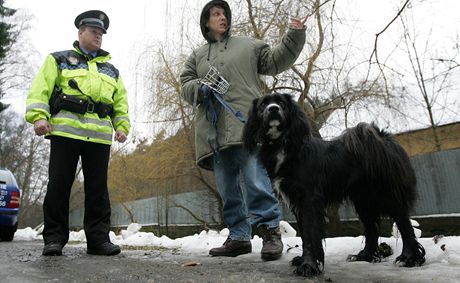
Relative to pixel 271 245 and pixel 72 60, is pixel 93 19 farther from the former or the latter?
pixel 271 245

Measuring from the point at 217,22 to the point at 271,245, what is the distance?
219cm

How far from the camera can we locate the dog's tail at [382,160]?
9.86 feet

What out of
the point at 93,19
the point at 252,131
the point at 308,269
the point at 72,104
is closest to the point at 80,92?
the point at 72,104

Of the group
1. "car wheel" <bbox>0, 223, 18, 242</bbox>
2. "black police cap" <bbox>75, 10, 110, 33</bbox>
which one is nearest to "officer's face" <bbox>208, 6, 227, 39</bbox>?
"black police cap" <bbox>75, 10, 110, 33</bbox>

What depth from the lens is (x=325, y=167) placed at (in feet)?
9.77

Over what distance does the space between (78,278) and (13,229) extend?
6.82 m

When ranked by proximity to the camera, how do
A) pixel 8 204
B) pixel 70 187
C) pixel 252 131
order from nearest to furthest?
pixel 252 131 → pixel 70 187 → pixel 8 204

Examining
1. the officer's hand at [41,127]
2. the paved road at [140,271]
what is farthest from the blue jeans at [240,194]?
the officer's hand at [41,127]

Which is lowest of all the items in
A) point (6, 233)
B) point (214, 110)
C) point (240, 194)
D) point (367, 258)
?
point (367, 258)

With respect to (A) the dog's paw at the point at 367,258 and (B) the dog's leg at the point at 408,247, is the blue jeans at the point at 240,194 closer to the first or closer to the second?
(A) the dog's paw at the point at 367,258

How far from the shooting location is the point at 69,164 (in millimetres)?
3789

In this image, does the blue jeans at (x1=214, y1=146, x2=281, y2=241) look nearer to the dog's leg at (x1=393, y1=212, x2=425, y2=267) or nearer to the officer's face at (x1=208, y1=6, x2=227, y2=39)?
the dog's leg at (x1=393, y1=212, x2=425, y2=267)

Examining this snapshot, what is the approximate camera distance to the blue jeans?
12.0 ft

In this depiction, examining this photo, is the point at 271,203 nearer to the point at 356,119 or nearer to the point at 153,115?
the point at 356,119
